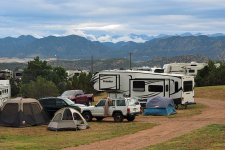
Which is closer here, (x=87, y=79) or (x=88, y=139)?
(x=88, y=139)

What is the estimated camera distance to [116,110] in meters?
30.0

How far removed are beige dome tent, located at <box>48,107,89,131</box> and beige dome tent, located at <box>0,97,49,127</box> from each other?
2052mm

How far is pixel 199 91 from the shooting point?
Result: 57625 mm

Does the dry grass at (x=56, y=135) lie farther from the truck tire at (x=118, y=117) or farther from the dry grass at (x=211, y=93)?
the dry grass at (x=211, y=93)

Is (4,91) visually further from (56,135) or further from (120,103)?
(56,135)

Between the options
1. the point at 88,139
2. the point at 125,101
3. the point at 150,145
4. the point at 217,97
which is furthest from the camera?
the point at 217,97

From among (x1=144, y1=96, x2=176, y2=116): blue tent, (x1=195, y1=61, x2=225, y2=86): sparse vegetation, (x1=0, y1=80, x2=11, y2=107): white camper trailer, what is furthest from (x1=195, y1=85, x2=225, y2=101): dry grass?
(x1=0, y1=80, x2=11, y2=107): white camper trailer

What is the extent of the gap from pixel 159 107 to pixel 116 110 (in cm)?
572

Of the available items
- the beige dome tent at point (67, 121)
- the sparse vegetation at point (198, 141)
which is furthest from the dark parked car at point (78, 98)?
the sparse vegetation at point (198, 141)

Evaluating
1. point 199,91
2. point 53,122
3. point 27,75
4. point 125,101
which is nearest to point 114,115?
point 125,101

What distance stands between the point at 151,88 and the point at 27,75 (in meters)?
54.9

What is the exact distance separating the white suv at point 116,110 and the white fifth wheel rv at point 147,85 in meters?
9.72

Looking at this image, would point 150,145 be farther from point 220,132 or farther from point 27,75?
point 27,75

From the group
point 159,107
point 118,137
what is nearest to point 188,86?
point 159,107
